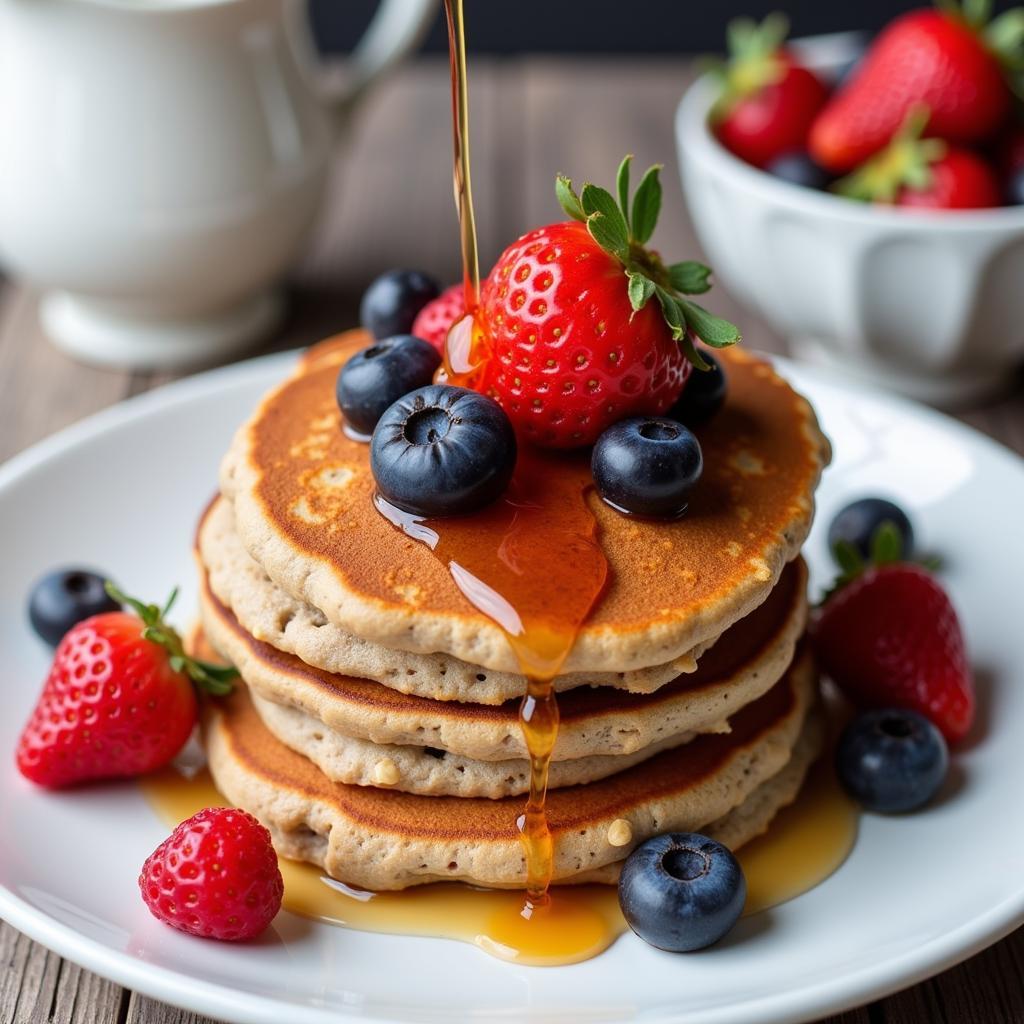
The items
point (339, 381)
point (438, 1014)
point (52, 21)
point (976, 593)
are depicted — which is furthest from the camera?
point (52, 21)

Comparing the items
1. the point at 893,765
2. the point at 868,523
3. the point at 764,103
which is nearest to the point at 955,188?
the point at 764,103

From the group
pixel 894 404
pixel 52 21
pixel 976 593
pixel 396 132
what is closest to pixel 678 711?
pixel 976 593

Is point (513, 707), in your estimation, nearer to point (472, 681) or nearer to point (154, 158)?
point (472, 681)

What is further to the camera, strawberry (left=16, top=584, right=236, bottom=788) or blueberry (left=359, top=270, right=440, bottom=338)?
blueberry (left=359, top=270, right=440, bottom=338)

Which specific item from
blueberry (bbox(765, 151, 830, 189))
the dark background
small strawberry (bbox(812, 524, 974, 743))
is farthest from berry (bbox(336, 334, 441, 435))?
the dark background

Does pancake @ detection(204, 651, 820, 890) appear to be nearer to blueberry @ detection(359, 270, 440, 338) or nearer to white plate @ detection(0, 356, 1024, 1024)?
white plate @ detection(0, 356, 1024, 1024)

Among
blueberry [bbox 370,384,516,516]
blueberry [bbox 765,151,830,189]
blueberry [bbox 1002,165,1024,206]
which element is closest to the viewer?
blueberry [bbox 370,384,516,516]

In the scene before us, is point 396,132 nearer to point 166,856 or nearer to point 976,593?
point 976,593

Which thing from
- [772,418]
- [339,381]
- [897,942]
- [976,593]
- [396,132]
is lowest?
[396,132]

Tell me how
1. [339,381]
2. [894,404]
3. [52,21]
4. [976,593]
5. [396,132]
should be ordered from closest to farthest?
1. [339,381]
2. [976,593]
3. [894,404]
4. [52,21]
5. [396,132]
